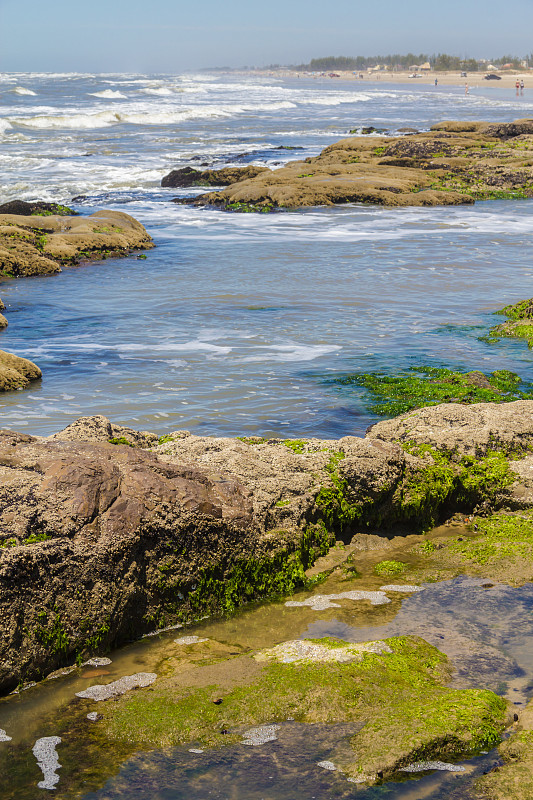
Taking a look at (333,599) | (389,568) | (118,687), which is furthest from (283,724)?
(389,568)

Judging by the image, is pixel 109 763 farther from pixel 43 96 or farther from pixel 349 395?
pixel 43 96

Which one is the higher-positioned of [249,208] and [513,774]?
[249,208]

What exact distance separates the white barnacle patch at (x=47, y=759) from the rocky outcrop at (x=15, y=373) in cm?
630

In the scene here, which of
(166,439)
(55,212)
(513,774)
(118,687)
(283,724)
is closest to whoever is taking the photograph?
(513,774)

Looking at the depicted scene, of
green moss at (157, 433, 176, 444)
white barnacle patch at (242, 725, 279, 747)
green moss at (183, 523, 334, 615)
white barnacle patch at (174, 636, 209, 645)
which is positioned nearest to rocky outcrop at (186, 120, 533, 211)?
green moss at (157, 433, 176, 444)

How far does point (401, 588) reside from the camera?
4.82 meters

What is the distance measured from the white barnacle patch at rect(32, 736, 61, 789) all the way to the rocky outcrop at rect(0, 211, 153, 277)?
45.2 feet

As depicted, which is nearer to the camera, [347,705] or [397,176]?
[347,705]

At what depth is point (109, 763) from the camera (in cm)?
328

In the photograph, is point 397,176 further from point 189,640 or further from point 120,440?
point 189,640

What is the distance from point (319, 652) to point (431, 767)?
0.89 meters

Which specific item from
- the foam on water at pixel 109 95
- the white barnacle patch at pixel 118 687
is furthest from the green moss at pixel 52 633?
the foam on water at pixel 109 95

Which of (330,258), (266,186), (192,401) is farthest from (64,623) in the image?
(266,186)

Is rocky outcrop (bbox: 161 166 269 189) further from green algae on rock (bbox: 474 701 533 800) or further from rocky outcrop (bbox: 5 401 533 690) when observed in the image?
green algae on rock (bbox: 474 701 533 800)
